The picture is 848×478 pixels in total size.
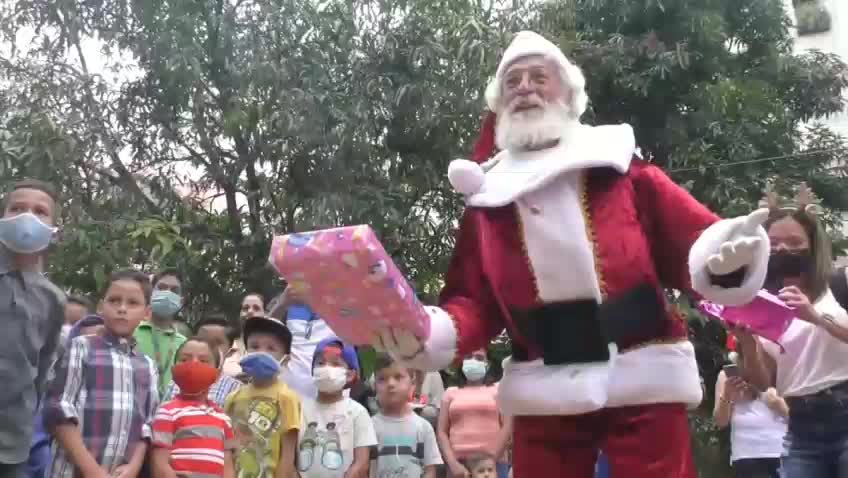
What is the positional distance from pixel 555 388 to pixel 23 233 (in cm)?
171

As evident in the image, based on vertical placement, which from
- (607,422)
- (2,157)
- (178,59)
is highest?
(178,59)

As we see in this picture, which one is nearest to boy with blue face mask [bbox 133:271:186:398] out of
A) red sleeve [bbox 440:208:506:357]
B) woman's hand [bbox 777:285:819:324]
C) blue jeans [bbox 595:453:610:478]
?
red sleeve [bbox 440:208:506:357]

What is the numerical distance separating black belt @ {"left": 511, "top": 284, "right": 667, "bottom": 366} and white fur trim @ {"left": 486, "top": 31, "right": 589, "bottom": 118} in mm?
635

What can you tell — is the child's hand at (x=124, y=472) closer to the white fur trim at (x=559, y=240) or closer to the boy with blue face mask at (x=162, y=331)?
the boy with blue face mask at (x=162, y=331)

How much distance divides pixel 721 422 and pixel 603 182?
9.27 feet

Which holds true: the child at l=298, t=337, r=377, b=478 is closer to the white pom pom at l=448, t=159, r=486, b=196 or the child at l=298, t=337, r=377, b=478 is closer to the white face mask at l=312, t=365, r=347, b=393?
the white face mask at l=312, t=365, r=347, b=393

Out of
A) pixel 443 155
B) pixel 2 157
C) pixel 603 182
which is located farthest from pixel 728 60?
pixel 603 182

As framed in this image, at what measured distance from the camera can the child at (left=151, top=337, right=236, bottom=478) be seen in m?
4.02

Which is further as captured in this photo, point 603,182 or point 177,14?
point 177,14

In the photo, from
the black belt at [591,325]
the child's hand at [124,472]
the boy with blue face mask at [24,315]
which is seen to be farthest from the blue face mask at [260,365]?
the black belt at [591,325]

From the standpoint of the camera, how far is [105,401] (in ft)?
12.5

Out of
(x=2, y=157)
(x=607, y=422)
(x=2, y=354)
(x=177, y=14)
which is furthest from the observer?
(x=177, y=14)

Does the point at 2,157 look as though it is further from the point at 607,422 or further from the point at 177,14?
the point at 607,422

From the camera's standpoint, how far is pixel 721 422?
212 inches
